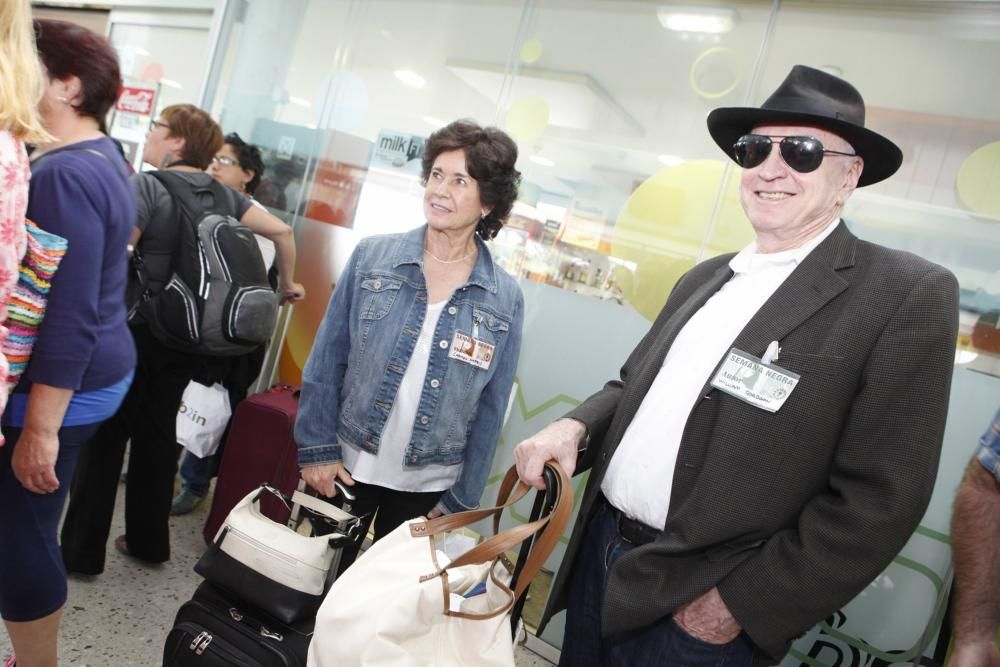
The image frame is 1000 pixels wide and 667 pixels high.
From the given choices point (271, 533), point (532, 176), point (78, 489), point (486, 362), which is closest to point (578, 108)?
point (532, 176)

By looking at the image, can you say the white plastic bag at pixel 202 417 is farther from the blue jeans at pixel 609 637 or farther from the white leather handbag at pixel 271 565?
the blue jeans at pixel 609 637

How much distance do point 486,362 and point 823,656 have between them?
5.88ft

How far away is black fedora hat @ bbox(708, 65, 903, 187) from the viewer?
139 cm

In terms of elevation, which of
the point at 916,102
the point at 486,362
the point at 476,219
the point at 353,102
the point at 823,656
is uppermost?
the point at 916,102

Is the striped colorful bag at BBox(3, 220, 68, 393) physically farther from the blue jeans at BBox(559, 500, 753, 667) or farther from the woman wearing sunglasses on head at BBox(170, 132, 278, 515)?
the woman wearing sunglasses on head at BBox(170, 132, 278, 515)

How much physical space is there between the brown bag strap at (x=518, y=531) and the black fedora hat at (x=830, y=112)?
915 millimetres

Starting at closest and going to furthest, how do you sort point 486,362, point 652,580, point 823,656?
point 652,580 < point 486,362 < point 823,656

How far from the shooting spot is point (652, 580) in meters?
1.30

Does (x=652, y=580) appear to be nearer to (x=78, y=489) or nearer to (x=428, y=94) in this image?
(x=78, y=489)

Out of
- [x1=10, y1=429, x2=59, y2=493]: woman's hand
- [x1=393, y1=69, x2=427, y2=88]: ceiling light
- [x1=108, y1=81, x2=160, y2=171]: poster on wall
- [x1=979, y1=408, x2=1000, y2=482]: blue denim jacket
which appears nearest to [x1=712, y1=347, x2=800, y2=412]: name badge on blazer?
[x1=979, y1=408, x2=1000, y2=482]: blue denim jacket

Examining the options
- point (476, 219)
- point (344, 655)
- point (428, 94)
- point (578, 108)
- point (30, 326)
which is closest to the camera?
point (344, 655)

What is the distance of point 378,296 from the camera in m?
2.07

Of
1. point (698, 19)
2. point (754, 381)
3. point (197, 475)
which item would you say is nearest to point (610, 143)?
point (698, 19)

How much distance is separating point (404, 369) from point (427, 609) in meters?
0.97
